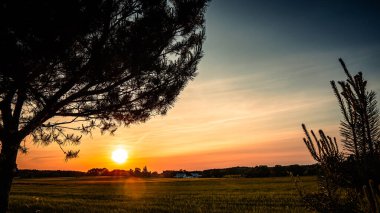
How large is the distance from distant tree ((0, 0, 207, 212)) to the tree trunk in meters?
0.02

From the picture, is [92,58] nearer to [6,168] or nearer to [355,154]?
[6,168]

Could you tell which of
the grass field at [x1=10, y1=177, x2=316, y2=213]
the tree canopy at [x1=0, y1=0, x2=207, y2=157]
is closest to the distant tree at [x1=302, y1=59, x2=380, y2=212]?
the grass field at [x1=10, y1=177, x2=316, y2=213]

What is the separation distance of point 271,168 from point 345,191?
75.8 m

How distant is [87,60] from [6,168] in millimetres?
2896

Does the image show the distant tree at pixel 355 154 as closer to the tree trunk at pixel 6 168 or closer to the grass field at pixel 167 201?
the grass field at pixel 167 201

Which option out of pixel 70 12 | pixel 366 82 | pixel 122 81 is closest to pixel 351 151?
pixel 366 82

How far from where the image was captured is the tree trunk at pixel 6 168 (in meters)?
7.04

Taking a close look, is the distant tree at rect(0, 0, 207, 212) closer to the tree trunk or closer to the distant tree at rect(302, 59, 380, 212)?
the tree trunk

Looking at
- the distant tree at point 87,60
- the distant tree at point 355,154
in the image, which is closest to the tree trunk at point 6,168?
the distant tree at point 87,60

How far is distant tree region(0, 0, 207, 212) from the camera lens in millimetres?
5402

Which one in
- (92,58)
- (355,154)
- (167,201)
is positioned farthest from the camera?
(167,201)

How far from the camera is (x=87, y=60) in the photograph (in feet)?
22.0

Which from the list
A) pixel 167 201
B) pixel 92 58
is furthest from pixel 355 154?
pixel 167 201

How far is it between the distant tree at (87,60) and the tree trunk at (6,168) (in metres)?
0.02
